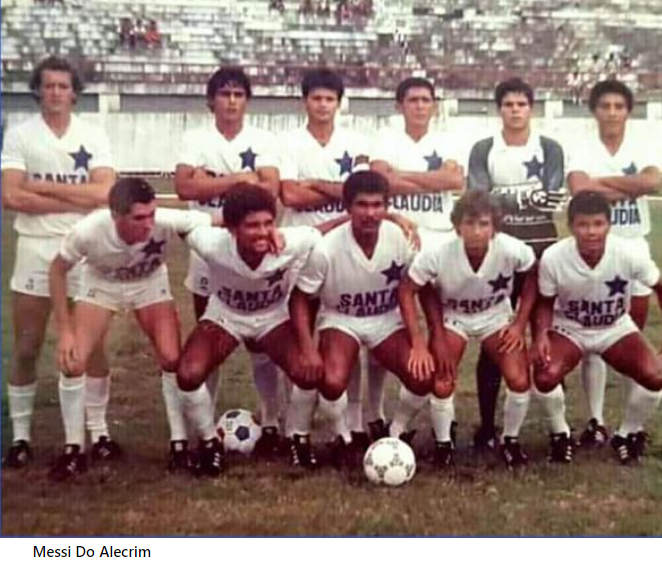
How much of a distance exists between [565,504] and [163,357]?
937mm

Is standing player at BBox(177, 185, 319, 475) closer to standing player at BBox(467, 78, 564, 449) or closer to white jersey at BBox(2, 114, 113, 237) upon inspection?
white jersey at BBox(2, 114, 113, 237)

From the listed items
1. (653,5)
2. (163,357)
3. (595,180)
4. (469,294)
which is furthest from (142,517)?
(653,5)

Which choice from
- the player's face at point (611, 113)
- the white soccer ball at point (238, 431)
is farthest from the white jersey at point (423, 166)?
the white soccer ball at point (238, 431)

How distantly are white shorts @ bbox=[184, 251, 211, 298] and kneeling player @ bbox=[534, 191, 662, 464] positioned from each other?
0.75 m

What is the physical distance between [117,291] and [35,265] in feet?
0.61

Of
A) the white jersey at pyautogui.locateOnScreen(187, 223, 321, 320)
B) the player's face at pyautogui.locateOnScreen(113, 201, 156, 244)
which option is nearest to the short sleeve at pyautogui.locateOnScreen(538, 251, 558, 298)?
the white jersey at pyautogui.locateOnScreen(187, 223, 321, 320)

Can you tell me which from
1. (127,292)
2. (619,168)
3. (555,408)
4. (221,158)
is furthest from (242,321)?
(619,168)

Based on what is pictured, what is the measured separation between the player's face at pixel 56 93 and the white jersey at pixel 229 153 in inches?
11.3

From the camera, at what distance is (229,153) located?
9.52 feet

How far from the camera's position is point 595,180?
117 inches

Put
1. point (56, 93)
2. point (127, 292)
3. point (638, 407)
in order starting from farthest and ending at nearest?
1. point (638, 407)
2. point (127, 292)
3. point (56, 93)

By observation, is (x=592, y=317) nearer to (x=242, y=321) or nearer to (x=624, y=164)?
(x=624, y=164)

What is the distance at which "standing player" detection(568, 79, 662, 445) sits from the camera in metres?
2.95

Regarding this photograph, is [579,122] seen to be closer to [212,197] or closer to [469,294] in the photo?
[469,294]
